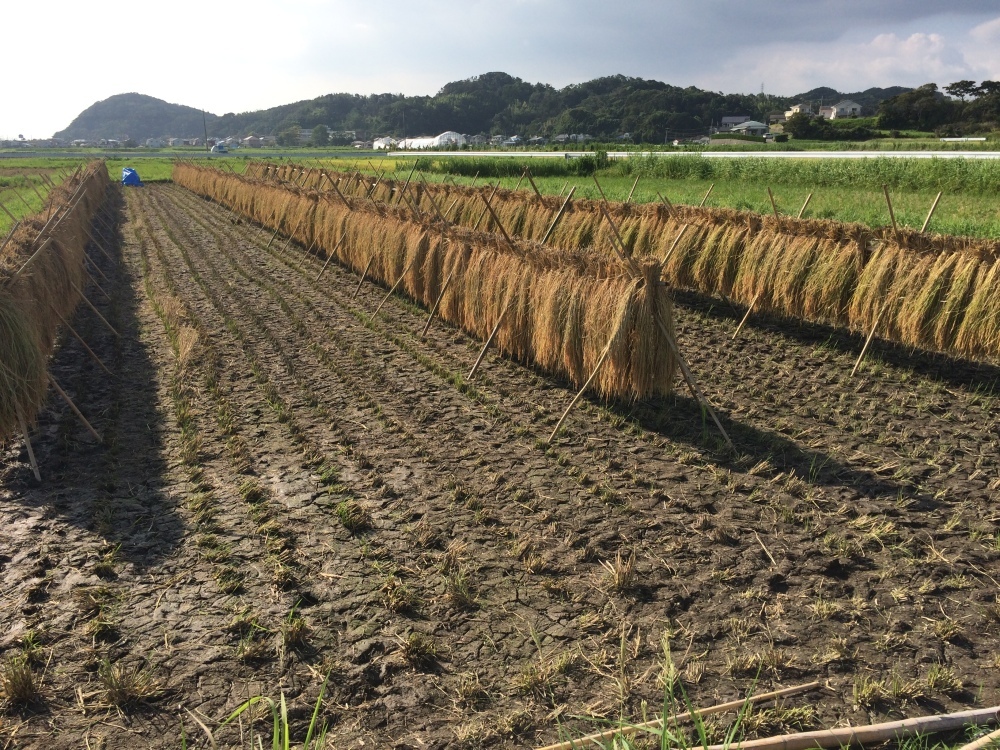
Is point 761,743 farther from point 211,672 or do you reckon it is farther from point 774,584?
point 211,672

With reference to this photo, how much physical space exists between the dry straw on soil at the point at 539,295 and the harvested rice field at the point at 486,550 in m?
0.52

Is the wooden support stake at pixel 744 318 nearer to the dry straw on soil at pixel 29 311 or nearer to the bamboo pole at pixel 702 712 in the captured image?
the bamboo pole at pixel 702 712

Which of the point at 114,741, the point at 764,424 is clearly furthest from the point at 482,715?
the point at 764,424

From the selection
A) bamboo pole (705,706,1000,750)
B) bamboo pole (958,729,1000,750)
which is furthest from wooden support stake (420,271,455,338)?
bamboo pole (958,729,1000,750)

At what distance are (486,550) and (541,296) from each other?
Answer: 3.89m

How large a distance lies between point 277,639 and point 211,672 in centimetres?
39

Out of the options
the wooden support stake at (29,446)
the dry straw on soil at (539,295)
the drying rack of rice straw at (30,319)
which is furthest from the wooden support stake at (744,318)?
the wooden support stake at (29,446)

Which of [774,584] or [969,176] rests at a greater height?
[969,176]

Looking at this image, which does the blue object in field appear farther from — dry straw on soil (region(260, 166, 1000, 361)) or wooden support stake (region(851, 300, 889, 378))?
wooden support stake (region(851, 300, 889, 378))

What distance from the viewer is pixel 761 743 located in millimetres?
2934

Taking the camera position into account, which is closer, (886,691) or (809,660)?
(886,691)

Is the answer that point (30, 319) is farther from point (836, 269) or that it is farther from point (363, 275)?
point (836, 269)

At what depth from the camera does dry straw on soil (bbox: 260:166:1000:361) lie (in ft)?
25.3

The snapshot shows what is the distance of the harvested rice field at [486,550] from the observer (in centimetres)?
346
